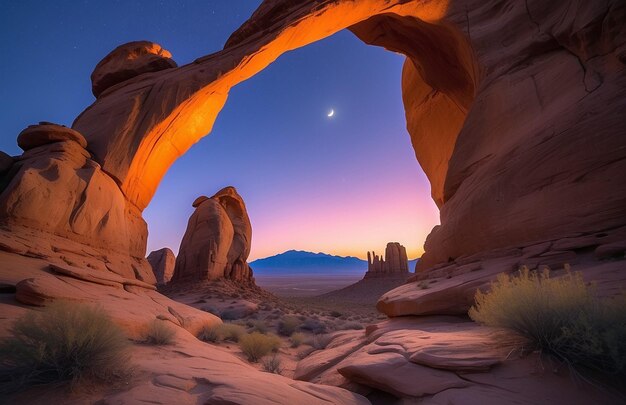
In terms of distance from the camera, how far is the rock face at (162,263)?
98.8ft

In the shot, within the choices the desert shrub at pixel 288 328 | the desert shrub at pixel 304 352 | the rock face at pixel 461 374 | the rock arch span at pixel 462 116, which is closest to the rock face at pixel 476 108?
the rock arch span at pixel 462 116

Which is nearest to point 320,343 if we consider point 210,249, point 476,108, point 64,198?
point 64,198

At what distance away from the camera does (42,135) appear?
7.55m

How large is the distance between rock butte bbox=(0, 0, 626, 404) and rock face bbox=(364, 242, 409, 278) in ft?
127

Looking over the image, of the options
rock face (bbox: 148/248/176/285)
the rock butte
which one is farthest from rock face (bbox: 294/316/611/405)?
rock face (bbox: 148/248/176/285)

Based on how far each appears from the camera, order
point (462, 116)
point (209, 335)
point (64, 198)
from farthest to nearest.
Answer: point (462, 116)
point (64, 198)
point (209, 335)

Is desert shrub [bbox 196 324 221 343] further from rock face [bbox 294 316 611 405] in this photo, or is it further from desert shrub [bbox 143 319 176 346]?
rock face [bbox 294 316 611 405]

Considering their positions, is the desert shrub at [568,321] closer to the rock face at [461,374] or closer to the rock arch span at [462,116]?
the rock face at [461,374]

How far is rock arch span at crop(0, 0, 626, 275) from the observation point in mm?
4777

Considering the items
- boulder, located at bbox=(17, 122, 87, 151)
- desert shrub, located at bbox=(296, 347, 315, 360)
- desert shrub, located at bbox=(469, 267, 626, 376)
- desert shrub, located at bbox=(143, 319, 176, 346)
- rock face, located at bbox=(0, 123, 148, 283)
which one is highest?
boulder, located at bbox=(17, 122, 87, 151)

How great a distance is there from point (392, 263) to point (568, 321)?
4926cm

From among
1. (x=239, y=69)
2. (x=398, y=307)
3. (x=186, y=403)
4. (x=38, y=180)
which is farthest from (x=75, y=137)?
(x=398, y=307)

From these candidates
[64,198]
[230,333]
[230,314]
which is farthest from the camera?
[230,314]

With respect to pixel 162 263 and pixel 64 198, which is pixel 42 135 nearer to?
pixel 64 198
